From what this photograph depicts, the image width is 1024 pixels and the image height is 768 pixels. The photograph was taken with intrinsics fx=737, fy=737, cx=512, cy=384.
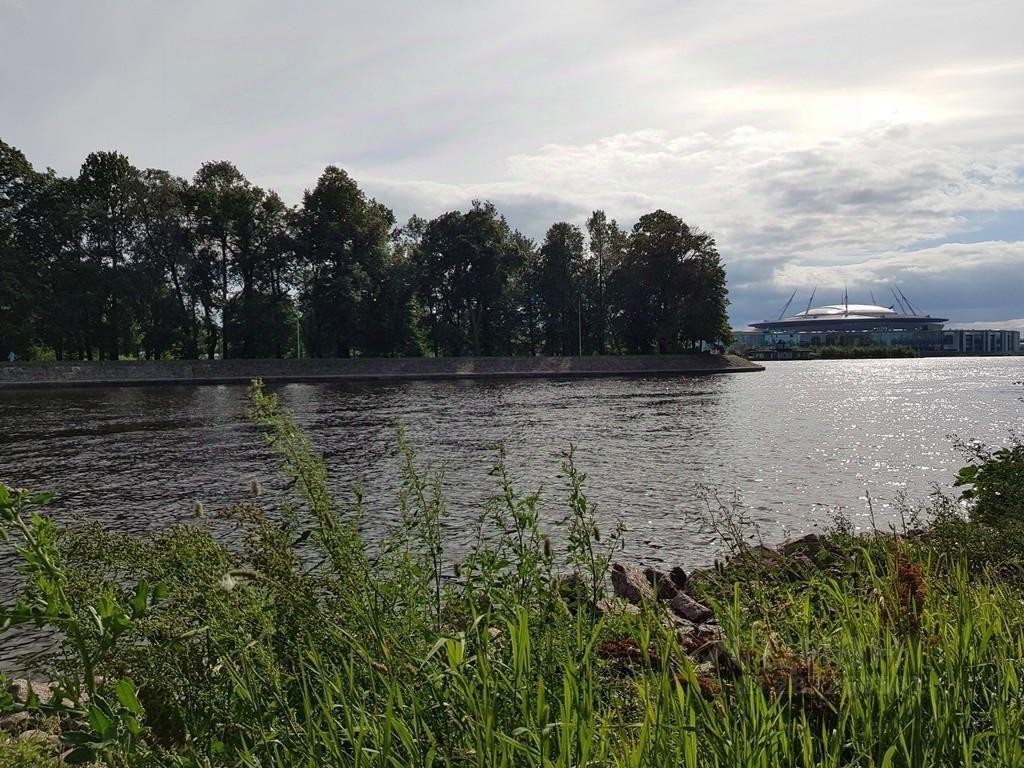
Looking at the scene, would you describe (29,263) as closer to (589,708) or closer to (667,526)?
(667,526)

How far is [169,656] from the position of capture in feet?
12.1

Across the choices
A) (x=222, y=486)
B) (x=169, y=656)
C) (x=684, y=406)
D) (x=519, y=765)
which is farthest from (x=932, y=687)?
(x=684, y=406)

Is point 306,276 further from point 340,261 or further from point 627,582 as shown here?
point 627,582

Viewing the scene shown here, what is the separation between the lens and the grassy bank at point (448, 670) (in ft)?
8.60

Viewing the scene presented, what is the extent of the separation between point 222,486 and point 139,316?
6190cm

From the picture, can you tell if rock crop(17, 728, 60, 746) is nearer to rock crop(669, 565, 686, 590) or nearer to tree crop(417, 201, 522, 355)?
rock crop(669, 565, 686, 590)

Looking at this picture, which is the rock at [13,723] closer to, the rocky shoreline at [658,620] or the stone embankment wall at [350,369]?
the rocky shoreline at [658,620]

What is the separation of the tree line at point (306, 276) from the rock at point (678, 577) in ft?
222

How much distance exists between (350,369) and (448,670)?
245ft

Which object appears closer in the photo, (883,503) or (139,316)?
(883,503)

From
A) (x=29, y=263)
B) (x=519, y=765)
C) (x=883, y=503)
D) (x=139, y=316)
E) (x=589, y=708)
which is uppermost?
(x=29, y=263)

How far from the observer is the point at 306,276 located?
79.9 meters

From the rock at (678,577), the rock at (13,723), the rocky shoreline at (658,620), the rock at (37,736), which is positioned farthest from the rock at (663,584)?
the rock at (13,723)

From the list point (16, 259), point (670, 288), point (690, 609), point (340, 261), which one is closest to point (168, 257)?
point (16, 259)
